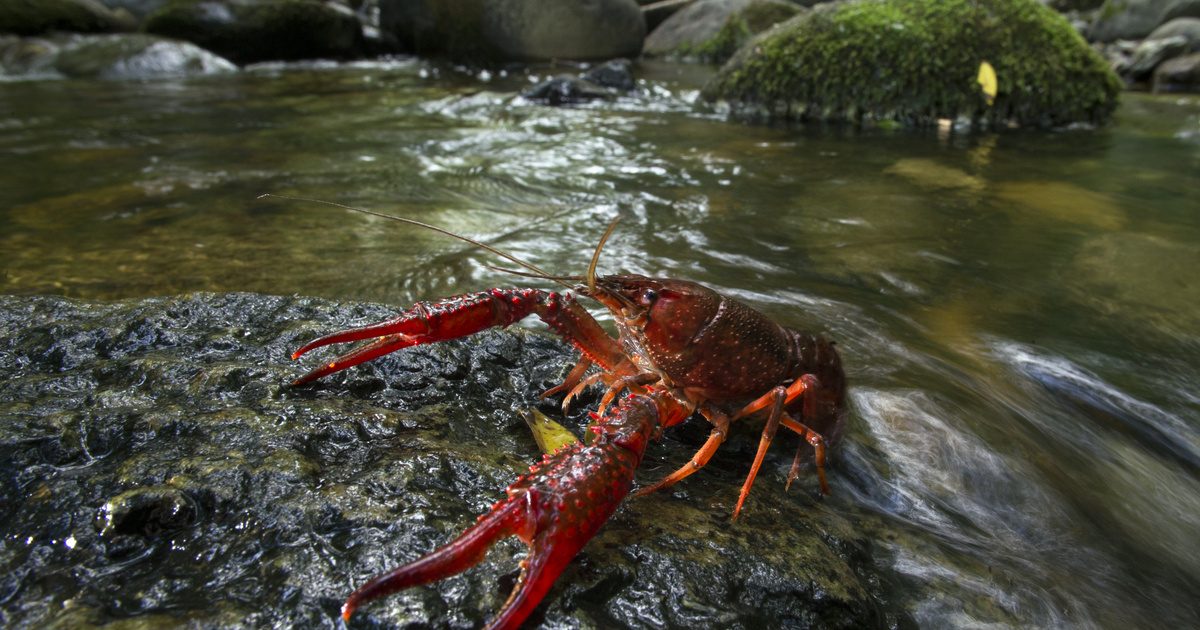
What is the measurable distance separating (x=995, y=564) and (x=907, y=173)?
555cm

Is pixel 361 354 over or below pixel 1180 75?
below

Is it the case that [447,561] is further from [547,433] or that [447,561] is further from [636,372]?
[636,372]

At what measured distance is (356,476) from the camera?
1.93 m

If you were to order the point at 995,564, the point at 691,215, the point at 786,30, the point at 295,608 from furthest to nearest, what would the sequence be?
the point at 786,30, the point at 691,215, the point at 995,564, the point at 295,608

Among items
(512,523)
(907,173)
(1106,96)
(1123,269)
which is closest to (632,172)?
(907,173)

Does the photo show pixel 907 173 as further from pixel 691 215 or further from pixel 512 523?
pixel 512 523

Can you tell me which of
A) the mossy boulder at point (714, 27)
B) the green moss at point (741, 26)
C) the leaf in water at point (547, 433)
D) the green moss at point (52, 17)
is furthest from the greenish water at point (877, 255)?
the mossy boulder at point (714, 27)

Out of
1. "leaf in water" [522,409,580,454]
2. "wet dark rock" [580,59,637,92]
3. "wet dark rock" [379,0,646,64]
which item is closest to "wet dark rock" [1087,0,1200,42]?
"wet dark rock" [379,0,646,64]

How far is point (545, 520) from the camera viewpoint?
1.60 meters

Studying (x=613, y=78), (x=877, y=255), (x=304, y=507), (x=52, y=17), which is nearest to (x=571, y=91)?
(x=613, y=78)

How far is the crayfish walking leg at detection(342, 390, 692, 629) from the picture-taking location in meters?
1.44

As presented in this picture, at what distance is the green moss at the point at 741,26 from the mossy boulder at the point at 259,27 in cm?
912

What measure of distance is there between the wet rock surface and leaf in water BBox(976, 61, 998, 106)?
8.39m

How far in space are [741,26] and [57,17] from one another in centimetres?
1566
